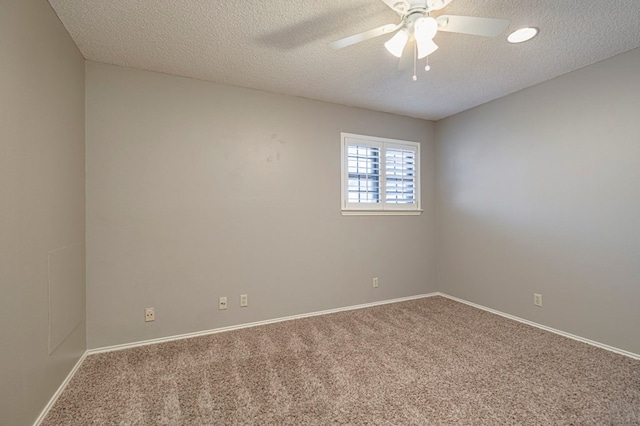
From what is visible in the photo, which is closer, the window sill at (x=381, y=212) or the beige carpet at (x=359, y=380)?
the beige carpet at (x=359, y=380)

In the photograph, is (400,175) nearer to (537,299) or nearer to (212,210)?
(537,299)

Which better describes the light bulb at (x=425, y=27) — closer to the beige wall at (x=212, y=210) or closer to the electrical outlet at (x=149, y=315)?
the beige wall at (x=212, y=210)

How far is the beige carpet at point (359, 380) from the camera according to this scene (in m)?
A: 1.68

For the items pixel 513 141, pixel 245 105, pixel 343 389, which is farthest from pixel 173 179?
pixel 513 141

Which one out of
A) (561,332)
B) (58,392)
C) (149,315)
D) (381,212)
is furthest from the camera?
(381,212)

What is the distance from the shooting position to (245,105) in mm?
3053

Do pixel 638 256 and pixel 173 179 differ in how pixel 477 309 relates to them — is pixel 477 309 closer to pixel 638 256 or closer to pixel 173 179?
pixel 638 256

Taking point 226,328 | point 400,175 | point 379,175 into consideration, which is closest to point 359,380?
point 226,328

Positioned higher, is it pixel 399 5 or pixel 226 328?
pixel 399 5

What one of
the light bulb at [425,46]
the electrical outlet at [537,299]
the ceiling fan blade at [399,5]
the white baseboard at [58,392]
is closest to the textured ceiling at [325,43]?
the ceiling fan blade at [399,5]

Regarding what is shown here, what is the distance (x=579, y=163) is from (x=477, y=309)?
1.92 m

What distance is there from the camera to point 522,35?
217 centimetres

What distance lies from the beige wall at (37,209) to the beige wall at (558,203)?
4129 mm

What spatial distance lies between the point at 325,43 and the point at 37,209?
223 cm
